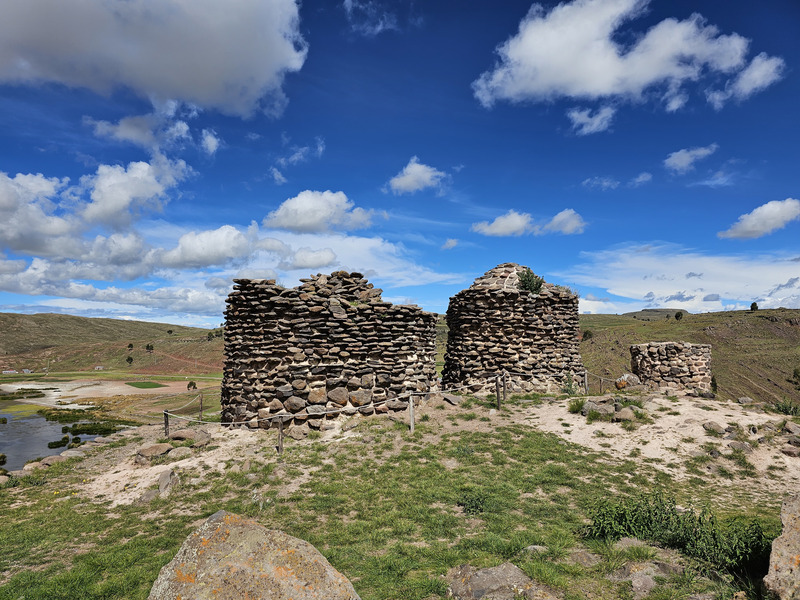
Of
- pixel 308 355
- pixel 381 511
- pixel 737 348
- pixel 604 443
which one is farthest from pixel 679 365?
pixel 737 348

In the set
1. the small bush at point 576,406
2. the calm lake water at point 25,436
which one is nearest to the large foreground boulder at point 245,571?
the small bush at point 576,406

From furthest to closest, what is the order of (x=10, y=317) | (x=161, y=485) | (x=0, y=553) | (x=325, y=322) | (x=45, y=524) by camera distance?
(x=10, y=317) → (x=325, y=322) → (x=161, y=485) → (x=45, y=524) → (x=0, y=553)

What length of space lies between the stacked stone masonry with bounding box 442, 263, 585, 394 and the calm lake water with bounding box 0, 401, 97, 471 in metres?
19.9

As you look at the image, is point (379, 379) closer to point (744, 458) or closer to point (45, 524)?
point (45, 524)

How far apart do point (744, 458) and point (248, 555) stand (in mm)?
12426

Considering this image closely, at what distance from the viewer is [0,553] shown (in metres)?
6.99

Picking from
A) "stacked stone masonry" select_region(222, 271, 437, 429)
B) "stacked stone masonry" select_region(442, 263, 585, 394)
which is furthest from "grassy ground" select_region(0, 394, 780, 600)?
"stacked stone masonry" select_region(442, 263, 585, 394)

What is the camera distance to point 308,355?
13844 mm

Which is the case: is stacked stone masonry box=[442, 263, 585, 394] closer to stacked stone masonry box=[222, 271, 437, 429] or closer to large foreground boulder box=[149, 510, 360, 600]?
stacked stone masonry box=[222, 271, 437, 429]

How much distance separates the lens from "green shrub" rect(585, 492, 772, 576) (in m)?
4.85

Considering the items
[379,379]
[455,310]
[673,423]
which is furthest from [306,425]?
[673,423]

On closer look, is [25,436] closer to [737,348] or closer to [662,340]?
[662,340]

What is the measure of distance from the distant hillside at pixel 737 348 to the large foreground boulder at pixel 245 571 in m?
34.7

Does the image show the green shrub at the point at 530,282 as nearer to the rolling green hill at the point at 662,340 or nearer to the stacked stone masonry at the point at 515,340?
the stacked stone masonry at the point at 515,340
